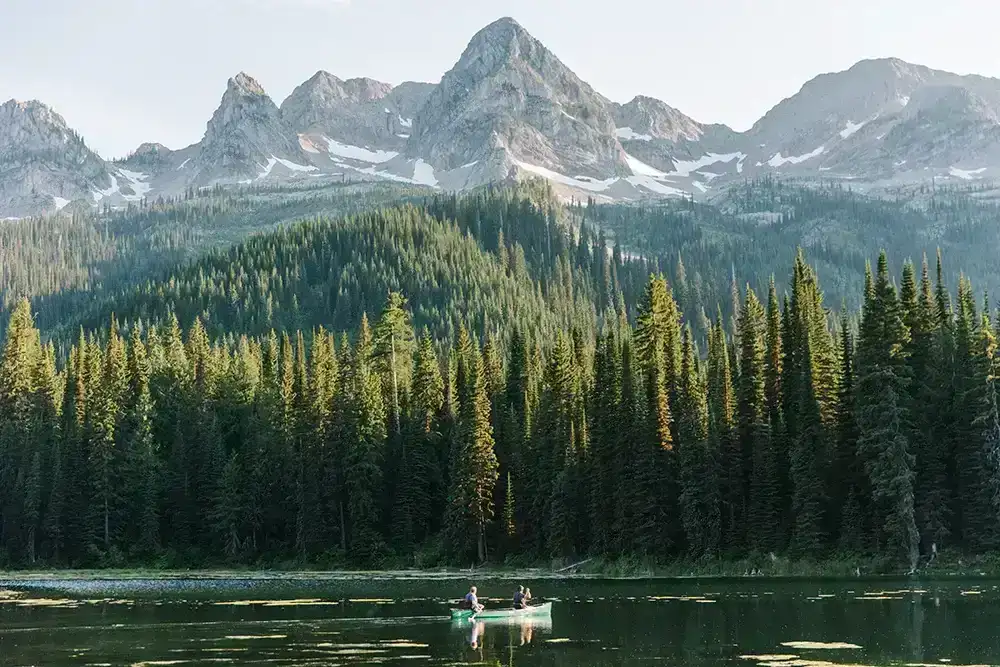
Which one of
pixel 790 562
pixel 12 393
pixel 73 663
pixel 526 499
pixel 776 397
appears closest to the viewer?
pixel 73 663

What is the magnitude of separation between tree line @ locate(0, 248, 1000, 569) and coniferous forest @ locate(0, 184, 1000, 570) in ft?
0.79

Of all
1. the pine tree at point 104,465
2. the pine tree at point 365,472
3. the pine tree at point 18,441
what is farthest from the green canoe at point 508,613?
the pine tree at point 18,441

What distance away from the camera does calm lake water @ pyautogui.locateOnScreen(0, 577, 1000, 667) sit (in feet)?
155

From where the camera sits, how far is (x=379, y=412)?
129 m

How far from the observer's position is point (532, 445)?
4761 inches

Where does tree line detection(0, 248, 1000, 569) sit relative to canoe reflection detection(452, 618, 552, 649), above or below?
above

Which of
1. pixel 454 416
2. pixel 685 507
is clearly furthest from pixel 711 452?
pixel 454 416

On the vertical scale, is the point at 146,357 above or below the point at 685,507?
above

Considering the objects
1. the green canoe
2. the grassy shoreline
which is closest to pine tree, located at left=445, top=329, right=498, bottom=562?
the grassy shoreline

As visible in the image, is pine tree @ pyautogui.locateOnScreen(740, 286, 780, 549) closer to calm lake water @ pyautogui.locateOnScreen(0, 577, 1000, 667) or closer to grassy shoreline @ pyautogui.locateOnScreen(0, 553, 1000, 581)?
grassy shoreline @ pyautogui.locateOnScreen(0, 553, 1000, 581)

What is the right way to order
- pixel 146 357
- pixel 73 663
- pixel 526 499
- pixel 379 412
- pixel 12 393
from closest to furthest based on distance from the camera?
1. pixel 73 663
2. pixel 526 499
3. pixel 379 412
4. pixel 12 393
5. pixel 146 357

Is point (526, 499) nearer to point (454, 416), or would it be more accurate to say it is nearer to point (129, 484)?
point (454, 416)

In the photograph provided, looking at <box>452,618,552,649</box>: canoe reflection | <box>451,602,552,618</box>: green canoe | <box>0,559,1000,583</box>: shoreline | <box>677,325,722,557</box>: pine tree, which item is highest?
<box>677,325,722,557</box>: pine tree

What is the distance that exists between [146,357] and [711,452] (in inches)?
3295
